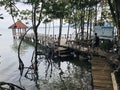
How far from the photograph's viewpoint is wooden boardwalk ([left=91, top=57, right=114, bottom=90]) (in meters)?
16.0

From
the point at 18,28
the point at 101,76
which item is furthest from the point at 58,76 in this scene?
the point at 18,28

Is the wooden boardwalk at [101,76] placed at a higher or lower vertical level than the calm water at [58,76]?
higher

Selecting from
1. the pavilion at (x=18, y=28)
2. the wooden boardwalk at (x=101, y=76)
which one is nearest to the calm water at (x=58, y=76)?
the wooden boardwalk at (x=101, y=76)

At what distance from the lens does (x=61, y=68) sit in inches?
1291

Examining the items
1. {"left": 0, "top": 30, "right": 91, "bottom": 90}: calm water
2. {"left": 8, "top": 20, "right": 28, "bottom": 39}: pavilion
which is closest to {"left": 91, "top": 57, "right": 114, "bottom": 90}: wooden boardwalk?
{"left": 0, "top": 30, "right": 91, "bottom": 90}: calm water

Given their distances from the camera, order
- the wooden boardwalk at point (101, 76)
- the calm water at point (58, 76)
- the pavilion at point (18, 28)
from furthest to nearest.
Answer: the pavilion at point (18, 28) < the calm water at point (58, 76) < the wooden boardwalk at point (101, 76)

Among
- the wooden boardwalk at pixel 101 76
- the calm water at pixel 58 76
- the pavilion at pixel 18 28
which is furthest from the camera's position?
the pavilion at pixel 18 28

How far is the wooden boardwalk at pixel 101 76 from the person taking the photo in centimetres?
1605

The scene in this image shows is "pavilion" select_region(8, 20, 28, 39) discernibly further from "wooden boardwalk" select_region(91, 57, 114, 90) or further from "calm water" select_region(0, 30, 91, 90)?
"wooden boardwalk" select_region(91, 57, 114, 90)

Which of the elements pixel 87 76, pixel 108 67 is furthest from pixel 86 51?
pixel 108 67

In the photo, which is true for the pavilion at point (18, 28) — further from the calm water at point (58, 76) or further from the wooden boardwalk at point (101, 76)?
the wooden boardwalk at point (101, 76)

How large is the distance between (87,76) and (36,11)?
852cm

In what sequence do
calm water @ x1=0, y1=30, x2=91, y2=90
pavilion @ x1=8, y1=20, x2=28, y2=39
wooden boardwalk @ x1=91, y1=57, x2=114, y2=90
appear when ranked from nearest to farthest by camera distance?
wooden boardwalk @ x1=91, y1=57, x2=114, y2=90, calm water @ x1=0, y1=30, x2=91, y2=90, pavilion @ x1=8, y1=20, x2=28, y2=39

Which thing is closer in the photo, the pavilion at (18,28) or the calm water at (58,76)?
the calm water at (58,76)
